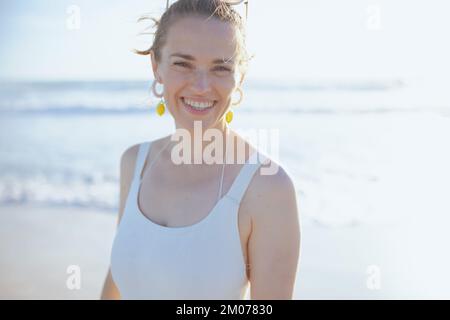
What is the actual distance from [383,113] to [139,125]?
4490 millimetres

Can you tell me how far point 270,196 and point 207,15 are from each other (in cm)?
81

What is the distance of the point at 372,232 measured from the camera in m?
6.11

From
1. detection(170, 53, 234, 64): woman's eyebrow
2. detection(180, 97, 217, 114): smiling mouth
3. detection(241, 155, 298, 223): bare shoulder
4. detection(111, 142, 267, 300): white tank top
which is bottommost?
detection(111, 142, 267, 300): white tank top

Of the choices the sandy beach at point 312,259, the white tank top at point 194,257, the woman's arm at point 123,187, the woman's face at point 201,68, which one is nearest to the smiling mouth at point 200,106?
the woman's face at point 201,68

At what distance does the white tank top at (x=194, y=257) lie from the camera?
104 inches

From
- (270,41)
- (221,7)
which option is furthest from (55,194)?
(270,41)

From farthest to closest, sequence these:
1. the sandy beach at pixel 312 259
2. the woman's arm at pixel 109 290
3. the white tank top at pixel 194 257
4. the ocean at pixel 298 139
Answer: the ocean at pixel 298 139 < the sandy beach at pixel 312 259 < the woman's arm at pixel 109 290 < the white tank top at pixel 194 257

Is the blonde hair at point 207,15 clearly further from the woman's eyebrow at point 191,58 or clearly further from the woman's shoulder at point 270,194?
the woman's shoulder at point 270,194

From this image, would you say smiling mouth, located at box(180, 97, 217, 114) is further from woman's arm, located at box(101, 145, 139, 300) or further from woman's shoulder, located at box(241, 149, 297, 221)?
woman's arm, located at box(101, 145, 139, 300)

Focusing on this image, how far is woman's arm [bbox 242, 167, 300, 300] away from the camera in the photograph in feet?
8.71

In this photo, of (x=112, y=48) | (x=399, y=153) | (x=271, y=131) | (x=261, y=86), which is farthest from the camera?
(x=261, y=86)

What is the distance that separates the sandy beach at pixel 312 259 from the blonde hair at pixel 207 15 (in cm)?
275

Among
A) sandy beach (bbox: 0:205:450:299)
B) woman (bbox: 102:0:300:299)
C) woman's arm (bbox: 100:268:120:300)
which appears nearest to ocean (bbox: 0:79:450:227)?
sandy beach (bbox: 0:205:450:299)
